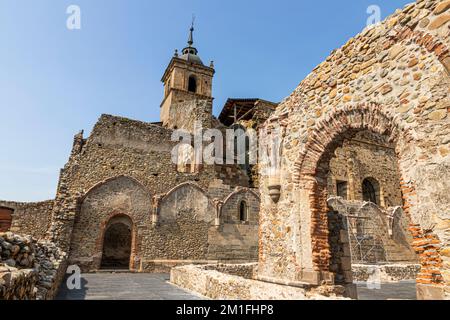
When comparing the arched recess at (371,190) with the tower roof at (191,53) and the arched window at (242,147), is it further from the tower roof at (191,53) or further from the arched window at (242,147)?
the tower roof at (191,53)

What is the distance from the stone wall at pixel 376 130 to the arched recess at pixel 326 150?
0.7 inches

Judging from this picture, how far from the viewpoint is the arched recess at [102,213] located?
12164mm

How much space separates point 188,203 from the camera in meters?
14.8

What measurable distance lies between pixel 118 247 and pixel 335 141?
51.2 ft

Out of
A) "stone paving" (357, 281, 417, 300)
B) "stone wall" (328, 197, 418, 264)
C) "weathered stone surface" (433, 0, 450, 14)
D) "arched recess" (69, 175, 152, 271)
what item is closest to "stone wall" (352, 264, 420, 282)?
"stone paving" (357, 281, 417, 300)

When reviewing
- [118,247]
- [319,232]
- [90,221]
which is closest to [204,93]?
[118,247]

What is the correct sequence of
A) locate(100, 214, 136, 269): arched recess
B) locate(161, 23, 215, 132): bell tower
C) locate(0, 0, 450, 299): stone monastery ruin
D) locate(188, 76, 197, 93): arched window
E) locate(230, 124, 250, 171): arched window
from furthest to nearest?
locate(188, 76, 197, 93): arched window
locate(161, 23, 215, 132): bell tower
locate(230, 124, 250, 171): arched window
locate(100, 214, 136, 269): arched recess
locate(0, 0, 450, 299): stone monastery ruin

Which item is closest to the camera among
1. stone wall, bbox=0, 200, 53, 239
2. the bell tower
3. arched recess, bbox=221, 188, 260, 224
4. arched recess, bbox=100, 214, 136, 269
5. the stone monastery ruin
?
the stone monastery ruin

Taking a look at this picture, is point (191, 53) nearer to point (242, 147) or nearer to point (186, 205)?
point (242, 147)

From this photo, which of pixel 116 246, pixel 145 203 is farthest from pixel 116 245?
pixel 145 203

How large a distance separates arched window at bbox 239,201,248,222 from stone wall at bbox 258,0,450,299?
8613mm

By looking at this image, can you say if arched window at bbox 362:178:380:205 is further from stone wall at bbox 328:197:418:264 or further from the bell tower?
the bell tower

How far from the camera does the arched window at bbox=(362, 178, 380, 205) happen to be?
22.0 m

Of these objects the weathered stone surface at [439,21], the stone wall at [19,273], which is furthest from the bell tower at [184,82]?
the weathered stone surface at [439,21]
